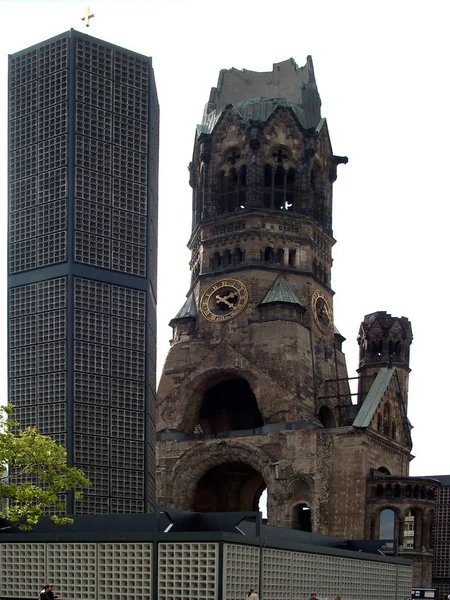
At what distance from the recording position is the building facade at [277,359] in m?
80.3

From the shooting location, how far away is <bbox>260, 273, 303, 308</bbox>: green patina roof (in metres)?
86.1

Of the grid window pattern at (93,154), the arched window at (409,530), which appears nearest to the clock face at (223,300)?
the arched window at (409,530)

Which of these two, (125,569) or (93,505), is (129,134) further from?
(125,569)

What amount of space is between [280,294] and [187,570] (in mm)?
41401

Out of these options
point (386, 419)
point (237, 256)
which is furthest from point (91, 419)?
point (386, 419)

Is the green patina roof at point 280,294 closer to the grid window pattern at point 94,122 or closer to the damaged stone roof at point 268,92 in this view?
the damaged stone roof at point 268,92

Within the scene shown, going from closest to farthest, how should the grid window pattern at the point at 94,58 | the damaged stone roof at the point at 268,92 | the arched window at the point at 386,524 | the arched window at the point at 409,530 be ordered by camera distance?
the grid window pattern at the point at 94,58 → the arched window at the point at 386,524 → the arched window at the point at 409,530 → the damaged stone roof at the point at 268,92

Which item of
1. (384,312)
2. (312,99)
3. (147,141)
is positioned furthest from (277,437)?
(312,99)

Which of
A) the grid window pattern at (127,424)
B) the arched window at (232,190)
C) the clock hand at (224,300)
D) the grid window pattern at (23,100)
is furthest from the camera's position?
the arched window at (232,190)

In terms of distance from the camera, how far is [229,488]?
9062 centimetres

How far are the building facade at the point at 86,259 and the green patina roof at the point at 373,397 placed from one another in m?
17.3

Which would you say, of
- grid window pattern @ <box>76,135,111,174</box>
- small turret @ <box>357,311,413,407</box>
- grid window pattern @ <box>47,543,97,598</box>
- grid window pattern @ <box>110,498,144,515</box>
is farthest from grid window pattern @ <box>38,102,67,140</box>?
small turret @ <box>357,311,413,407</box>

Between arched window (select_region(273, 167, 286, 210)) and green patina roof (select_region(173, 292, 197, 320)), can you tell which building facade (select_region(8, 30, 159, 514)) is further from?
arched window (select_region(273, 167, 286, 210))

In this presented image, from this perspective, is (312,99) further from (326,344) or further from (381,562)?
(381,562)
